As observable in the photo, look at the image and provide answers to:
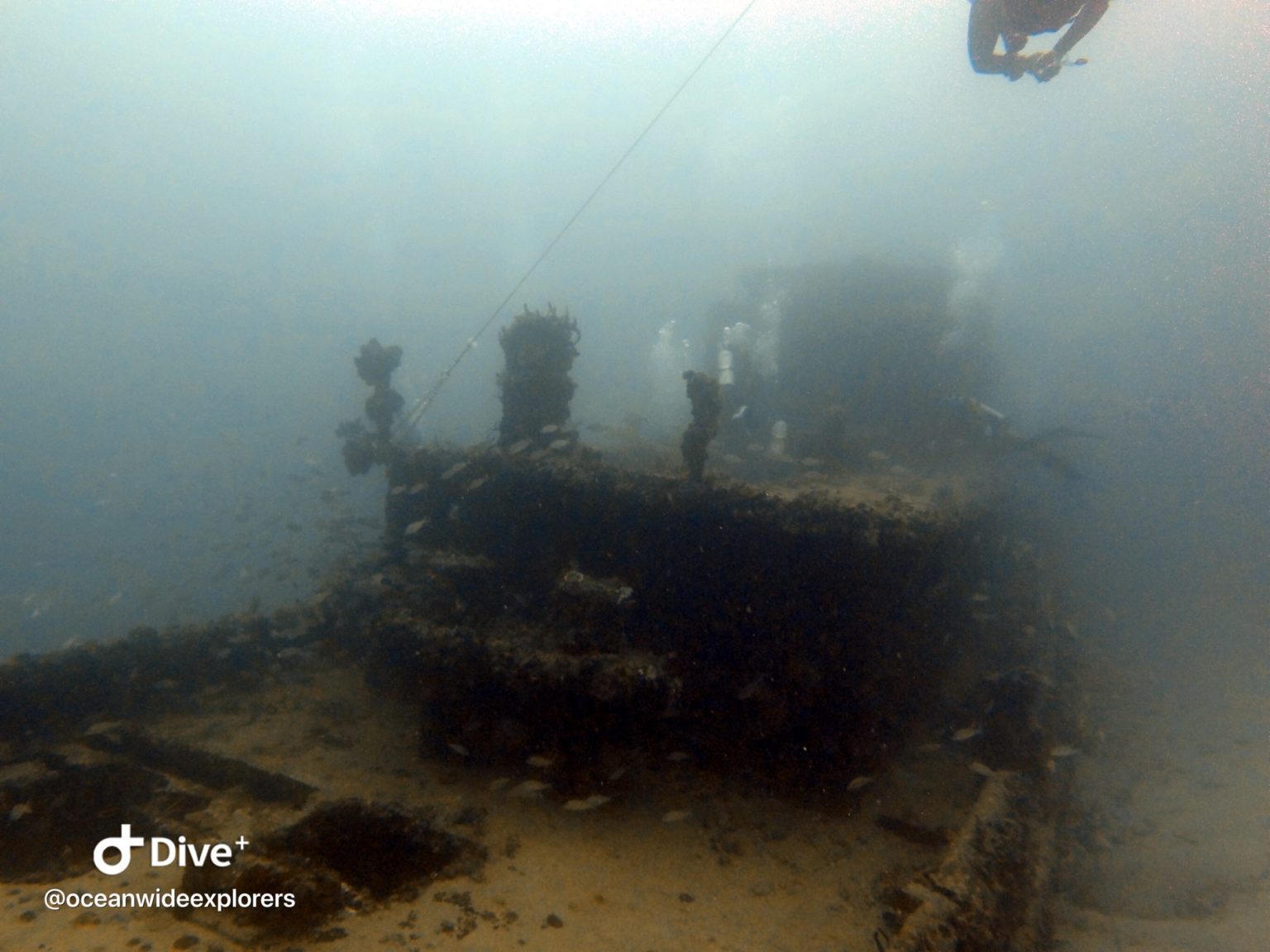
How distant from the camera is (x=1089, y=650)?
16109mm

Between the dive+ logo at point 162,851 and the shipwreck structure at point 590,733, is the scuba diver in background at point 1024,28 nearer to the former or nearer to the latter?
→ the shipwreck structure at point 590,733

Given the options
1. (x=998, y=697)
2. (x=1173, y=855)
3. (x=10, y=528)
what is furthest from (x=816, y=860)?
(x=10, y=528)

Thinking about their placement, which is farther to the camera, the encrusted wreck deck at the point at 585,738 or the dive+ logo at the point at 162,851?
the encrusted wreck deck at the point at 585,738

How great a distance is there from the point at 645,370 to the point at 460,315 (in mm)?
54306

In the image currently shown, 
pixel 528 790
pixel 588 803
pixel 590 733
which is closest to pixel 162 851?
pixel 528 790

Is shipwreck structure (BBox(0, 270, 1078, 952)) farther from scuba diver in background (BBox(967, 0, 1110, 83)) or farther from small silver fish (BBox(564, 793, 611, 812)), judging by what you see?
scuba diver in background (BBox(967, 0, 1110, 83))

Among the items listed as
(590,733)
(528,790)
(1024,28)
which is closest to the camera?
(528,790)

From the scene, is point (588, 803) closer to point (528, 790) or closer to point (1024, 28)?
point (528, 790)

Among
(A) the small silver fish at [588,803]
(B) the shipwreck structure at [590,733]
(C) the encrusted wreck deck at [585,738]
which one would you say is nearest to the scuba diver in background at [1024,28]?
(B) the shipwreck structure at [590,733]

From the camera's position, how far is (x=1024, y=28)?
21.5 ft

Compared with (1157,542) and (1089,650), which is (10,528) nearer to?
(1089,650)

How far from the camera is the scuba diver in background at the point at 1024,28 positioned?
6230 mm

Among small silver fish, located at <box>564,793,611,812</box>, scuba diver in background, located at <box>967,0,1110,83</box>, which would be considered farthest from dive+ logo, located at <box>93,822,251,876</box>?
scuba diver in background, located at <box>967,0,1110,83</box>

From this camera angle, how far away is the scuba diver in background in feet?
20.4
